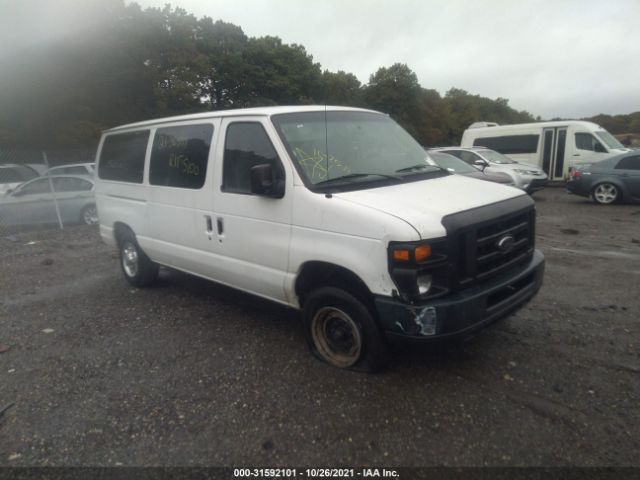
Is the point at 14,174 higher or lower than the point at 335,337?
higher

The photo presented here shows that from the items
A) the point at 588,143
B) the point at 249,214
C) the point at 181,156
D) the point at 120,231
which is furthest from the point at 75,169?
the point at 588,143

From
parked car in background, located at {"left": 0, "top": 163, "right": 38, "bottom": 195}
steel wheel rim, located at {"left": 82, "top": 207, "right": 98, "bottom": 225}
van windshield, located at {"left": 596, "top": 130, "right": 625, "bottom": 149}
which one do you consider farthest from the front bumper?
parked car in background, located at {"left": 0, "top": 163, "right": 38, "bottom": 195}

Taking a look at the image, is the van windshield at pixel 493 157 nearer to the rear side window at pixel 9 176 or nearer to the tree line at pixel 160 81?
the rear side window at pixel 9 176

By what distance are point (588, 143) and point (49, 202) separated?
17220mm

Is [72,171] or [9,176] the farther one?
[72,171]

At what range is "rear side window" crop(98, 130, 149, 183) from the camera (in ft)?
17.4

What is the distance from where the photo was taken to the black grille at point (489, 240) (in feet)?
9.85

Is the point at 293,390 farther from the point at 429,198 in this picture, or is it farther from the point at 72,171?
the point at 72,171

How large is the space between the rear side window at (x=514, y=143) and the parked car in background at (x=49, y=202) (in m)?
14.8

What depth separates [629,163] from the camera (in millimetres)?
11492

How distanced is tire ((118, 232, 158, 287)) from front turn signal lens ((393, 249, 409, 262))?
3.81 metres

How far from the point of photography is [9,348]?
14.4 ft

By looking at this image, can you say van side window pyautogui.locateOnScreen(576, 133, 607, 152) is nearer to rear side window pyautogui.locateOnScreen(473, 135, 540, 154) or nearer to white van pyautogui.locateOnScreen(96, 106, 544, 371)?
rear side window pyautogui.locateOnScreen(473, 135, 540, 154)

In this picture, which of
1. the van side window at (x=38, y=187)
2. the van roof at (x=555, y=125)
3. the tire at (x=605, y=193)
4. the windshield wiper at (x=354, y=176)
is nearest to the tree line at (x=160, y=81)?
the van side window at (x=38, y=187)
